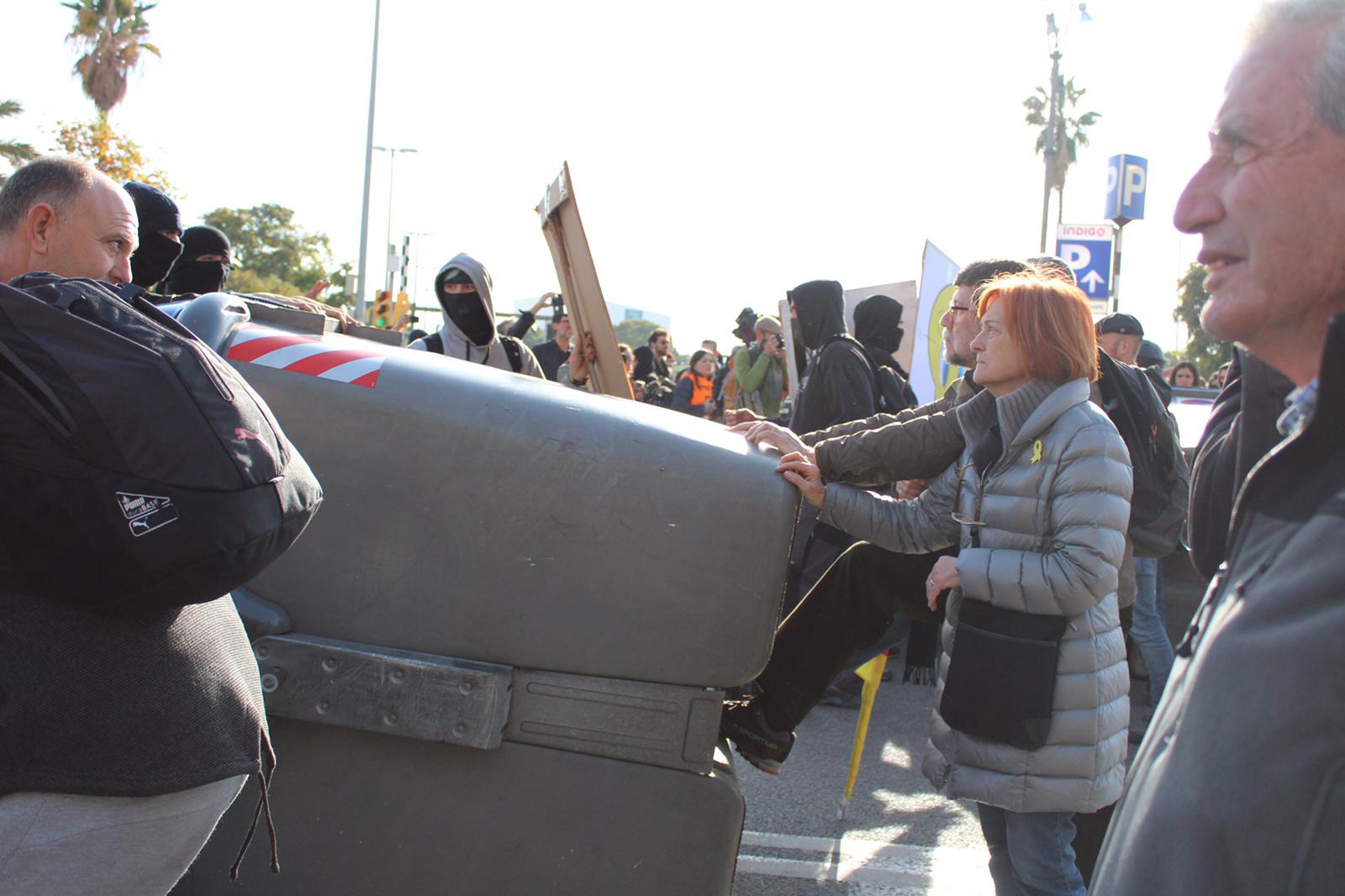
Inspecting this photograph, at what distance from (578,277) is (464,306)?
47.7 inches

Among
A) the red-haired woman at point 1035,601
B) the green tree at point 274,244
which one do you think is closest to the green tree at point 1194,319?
the red-haired woman at point 1035,601

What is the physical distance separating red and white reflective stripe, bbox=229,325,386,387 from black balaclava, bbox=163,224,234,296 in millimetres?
2394

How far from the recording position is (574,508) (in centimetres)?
220

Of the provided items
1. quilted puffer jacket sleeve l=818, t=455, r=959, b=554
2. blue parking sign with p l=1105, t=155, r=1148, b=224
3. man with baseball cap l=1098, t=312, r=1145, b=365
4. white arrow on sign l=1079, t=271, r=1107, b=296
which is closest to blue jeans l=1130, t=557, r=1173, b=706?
man with baseball cap l=1098, t=312, r=1145, b=365

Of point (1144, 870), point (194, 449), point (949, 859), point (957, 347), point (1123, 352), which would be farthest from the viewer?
point (1123, 352)

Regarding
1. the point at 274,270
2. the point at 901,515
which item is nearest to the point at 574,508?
the point at 901,515

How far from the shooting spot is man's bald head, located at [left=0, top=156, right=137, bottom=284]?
1.79m

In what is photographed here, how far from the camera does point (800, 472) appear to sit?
242 centimetres

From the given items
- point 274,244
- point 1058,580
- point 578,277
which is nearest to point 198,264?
point 578,277

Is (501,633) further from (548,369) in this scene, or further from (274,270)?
(274,270)

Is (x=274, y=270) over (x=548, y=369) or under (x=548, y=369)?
over

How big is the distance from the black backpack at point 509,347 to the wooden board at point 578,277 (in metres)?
0.85

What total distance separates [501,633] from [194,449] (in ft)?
2.90

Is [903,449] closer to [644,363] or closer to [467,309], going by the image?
[467,309]
